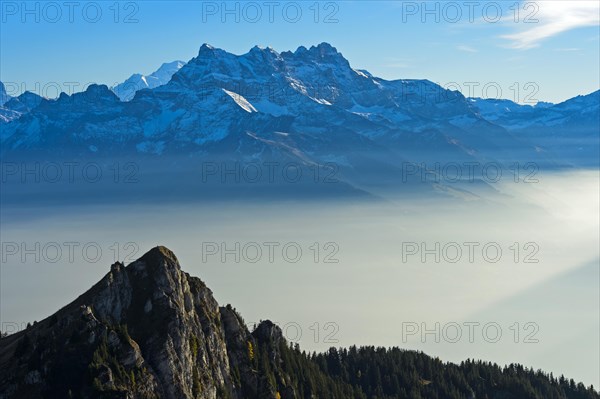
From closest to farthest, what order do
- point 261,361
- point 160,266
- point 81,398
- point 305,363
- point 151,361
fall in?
1. point 81,398
2. point 151,361
3. point 160,266
4. point 261,361
5. point 305,363

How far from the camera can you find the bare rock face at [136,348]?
118875 millimetres

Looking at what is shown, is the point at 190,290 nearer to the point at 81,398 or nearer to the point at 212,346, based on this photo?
the point at 212,346

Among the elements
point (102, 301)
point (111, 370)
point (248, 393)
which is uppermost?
point (102, 301)

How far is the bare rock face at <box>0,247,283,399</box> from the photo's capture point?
119 m

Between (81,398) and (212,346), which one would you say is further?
(212,346)

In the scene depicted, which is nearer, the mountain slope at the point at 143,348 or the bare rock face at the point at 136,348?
the bare rock face at the point at 136,348

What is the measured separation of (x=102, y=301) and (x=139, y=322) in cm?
768

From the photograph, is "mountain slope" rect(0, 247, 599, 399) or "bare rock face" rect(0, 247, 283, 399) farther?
"mountain slope" rect(0, 247, 599, 399)

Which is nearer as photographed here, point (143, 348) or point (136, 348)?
point (136, 348)

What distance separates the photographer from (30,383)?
391 ft

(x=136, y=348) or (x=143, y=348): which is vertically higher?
(x=136, y=348)

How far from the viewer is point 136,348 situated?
12456 centimetres

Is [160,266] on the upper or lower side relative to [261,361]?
upper

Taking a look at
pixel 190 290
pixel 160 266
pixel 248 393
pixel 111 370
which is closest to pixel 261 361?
pixel 248 393
